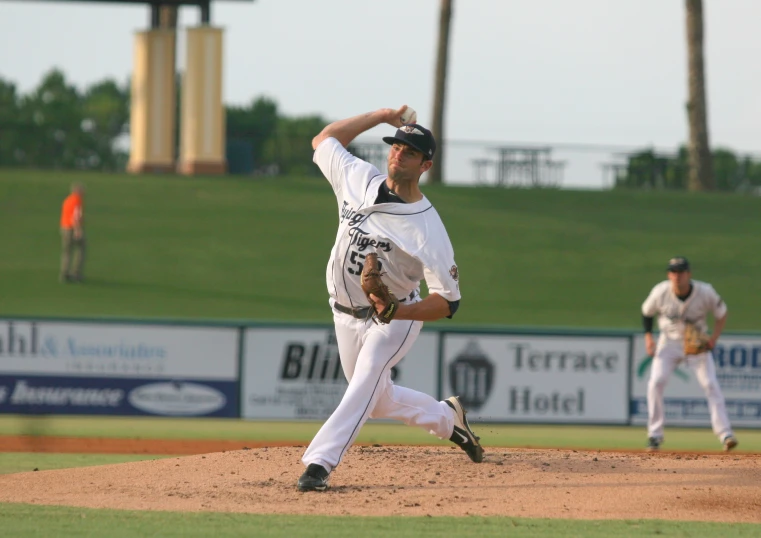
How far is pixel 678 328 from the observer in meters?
13.0

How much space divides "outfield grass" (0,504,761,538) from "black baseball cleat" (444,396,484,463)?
1444 millimetres

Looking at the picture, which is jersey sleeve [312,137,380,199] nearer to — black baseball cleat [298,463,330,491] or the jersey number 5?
the jersey number 5

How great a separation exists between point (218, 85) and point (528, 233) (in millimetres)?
9063

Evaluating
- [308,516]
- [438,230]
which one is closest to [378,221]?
[438,230]

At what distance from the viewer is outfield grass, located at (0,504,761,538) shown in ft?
19.6

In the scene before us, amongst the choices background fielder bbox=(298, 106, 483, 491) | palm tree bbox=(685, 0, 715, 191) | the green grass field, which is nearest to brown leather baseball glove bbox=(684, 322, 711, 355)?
the green grass field

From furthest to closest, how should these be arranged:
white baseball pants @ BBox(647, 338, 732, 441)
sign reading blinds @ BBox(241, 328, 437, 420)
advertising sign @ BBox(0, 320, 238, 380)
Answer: sign reading blinds @ BBox(241, 328, 437, 420) → advertising sign @ BBox(0, 320, 238, 380) → white baseball pants @ BBox(647, 338, 732, 441)

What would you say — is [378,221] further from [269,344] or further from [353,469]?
[269,344]

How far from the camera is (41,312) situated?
2084 centimetres

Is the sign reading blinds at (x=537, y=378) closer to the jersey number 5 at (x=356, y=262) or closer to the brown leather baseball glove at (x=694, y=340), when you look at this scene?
the brown leather baseball glove at (x=694, y=340)

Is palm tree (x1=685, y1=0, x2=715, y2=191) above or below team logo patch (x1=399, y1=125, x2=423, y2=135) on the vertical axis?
above

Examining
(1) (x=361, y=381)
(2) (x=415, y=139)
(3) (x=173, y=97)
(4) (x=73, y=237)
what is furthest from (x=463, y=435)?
(3) (x=173, y=97)

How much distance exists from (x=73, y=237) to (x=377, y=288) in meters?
17.1

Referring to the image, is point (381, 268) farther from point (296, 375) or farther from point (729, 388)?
point (729, 388)
